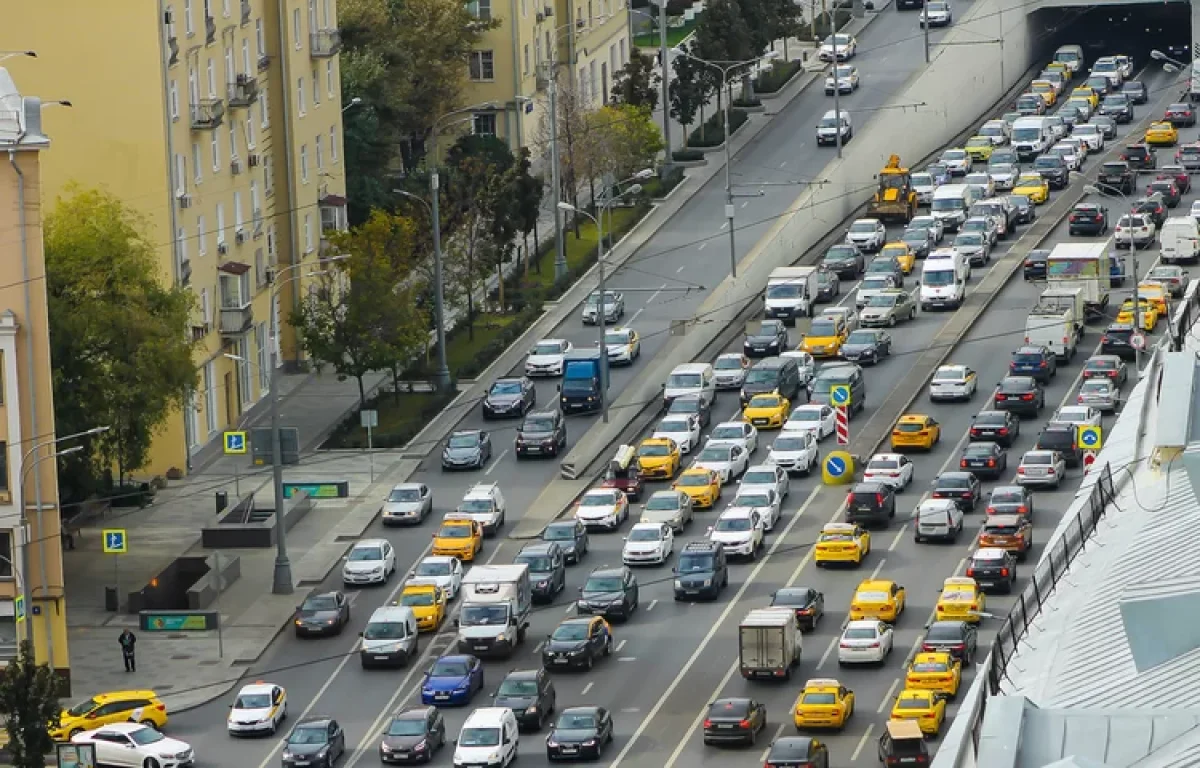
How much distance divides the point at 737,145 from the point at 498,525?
53424 mm

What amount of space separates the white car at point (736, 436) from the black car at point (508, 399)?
→ 8959 mm

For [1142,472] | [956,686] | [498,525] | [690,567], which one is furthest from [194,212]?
[1142,472]

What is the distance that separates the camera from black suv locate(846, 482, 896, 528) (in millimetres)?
87188

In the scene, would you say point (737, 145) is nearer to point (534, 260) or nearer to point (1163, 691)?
point (534, 260)

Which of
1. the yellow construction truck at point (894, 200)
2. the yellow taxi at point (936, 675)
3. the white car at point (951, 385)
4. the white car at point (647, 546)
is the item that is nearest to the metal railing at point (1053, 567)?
the yellow taxi at point (936, 675)

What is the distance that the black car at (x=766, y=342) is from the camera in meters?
108

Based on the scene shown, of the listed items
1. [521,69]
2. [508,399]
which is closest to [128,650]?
[508,399]

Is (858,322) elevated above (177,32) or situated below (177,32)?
below

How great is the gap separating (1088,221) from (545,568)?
147ft

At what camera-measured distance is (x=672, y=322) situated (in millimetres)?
113438

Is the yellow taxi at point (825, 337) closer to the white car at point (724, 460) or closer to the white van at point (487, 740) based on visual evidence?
the white car at point (724, 460)

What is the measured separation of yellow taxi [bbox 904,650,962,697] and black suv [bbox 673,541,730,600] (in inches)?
411

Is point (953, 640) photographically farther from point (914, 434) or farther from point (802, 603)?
point (914, 434)

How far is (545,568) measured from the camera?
8325 cm
